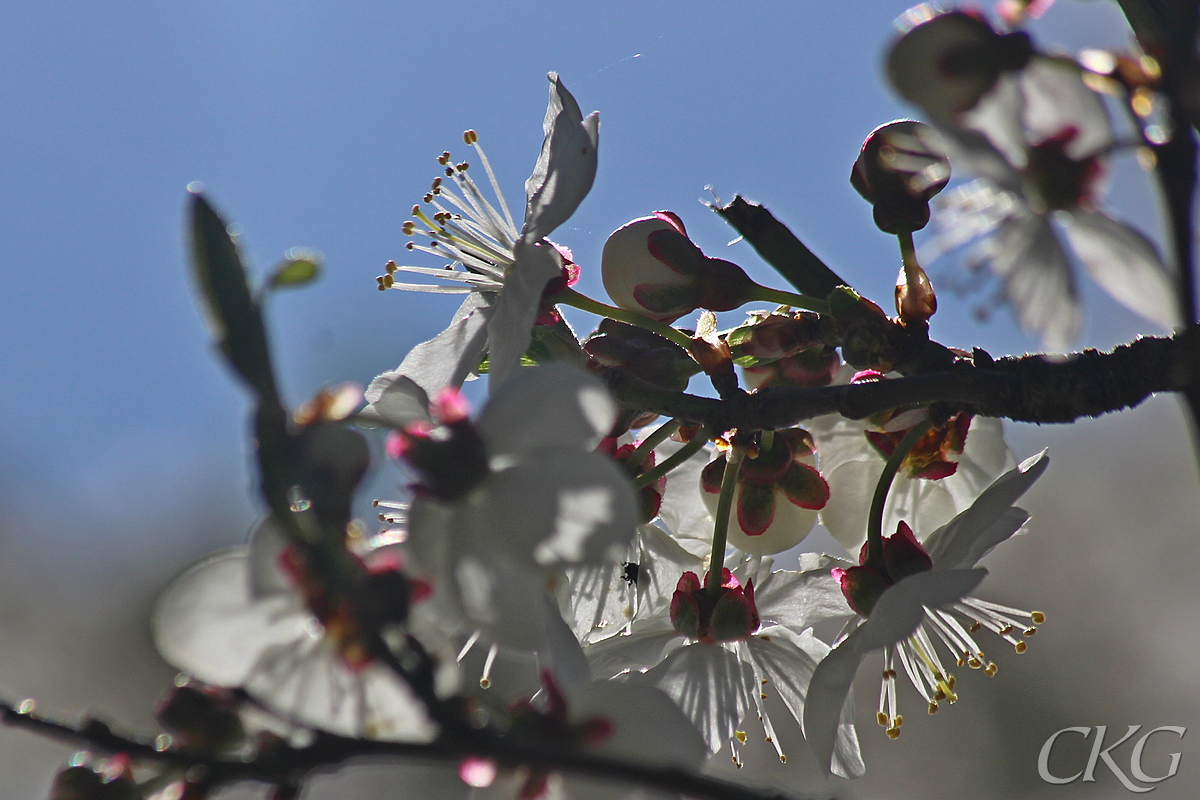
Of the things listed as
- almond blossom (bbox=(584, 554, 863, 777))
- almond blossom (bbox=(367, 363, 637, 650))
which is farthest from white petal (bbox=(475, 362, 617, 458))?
almond blossom (bbox=(584, 554, 863, 777))

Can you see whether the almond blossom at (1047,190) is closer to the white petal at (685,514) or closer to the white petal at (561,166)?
the white petal at (561,166)

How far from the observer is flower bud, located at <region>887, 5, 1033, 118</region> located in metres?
0.40

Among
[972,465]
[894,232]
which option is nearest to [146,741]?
[894,232]

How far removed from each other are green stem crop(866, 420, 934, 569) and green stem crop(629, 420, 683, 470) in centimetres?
17

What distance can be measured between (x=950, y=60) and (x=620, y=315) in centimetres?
42

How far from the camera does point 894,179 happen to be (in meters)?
0.74

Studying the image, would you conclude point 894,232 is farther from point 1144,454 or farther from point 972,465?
point 1144,454

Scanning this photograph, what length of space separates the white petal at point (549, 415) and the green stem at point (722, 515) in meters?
0.32

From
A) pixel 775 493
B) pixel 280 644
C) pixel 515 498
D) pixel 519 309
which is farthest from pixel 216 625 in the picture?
pixel 775 493

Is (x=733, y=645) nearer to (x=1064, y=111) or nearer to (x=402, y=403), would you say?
(x=402, y=403)

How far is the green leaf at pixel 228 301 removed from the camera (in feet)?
1.02

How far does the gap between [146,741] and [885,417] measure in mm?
596

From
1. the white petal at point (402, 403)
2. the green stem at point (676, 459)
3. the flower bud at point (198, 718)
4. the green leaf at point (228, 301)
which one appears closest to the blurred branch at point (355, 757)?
the flower bud at point (198, 718)

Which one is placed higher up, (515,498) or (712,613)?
(515,498)
